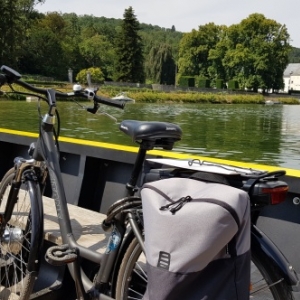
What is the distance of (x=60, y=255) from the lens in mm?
2135

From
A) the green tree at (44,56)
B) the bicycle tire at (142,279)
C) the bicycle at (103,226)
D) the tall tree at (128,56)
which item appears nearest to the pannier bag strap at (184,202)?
the bicycle at (103,226)

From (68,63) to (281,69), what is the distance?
3027 cm

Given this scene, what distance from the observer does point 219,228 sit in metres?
1.43

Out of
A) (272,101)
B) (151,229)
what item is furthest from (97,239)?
(272,101)

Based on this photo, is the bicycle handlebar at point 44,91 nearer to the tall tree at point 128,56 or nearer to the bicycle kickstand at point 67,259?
the bicycle kickstand at point 67,259

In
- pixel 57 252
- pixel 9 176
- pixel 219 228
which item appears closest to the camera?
pixel 219 228

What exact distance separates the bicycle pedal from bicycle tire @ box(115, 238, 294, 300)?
0.27m

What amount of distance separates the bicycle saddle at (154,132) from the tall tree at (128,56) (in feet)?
214

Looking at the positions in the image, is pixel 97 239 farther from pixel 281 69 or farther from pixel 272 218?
pixel 281 69

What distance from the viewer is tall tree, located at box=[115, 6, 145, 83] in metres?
66.9

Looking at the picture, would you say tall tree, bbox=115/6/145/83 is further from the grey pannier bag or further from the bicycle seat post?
the grey pannier bag

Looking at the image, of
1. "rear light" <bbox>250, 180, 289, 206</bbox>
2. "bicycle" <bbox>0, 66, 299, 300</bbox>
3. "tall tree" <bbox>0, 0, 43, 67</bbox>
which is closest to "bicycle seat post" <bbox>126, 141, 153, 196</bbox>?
"bicycle" <bbox>0, 66, 299, 300</bbox>

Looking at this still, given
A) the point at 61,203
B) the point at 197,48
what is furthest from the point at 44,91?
the point at 197,48

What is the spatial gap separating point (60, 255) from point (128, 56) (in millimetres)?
66050
